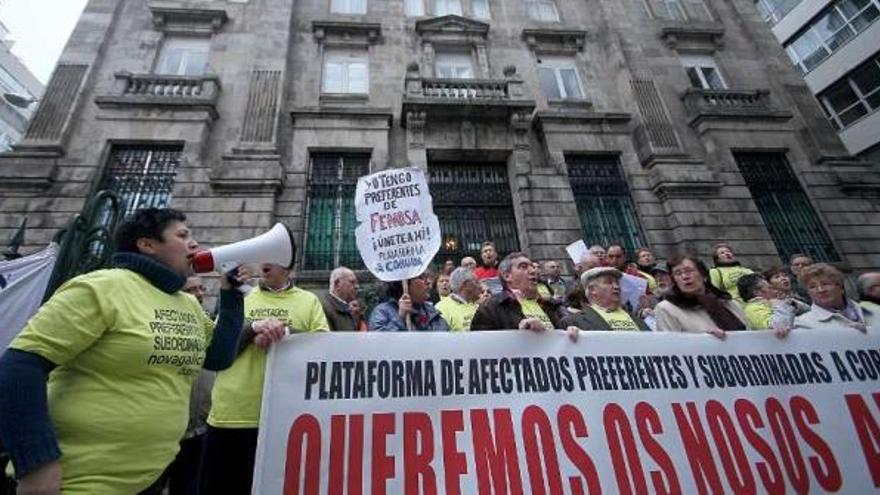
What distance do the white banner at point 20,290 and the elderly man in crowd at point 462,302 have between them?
469 cm

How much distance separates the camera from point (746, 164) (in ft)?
39.1

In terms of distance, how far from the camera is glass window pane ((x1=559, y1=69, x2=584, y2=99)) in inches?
507

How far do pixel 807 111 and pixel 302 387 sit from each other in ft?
54.8

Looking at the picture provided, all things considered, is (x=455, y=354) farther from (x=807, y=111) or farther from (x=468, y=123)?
(x=807, y=111)

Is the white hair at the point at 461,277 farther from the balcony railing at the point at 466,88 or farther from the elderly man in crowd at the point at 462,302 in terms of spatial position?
the balcony railing at the point at 466,88

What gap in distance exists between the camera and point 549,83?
12.9 m

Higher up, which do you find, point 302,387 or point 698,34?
point 698,34

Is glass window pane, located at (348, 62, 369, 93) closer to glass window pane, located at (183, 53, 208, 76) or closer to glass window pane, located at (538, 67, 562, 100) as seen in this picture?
glass window pane, located at (183, 53, 208, 76)

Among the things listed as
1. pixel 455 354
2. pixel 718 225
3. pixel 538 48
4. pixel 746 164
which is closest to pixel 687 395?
pixel 455 354

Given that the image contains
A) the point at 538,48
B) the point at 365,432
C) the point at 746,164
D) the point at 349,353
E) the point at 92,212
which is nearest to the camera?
the point at 365,432

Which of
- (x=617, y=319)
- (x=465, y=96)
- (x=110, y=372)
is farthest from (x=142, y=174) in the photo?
(x=617, y=319)

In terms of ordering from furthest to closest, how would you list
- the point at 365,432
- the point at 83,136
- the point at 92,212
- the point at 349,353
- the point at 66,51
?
the point at 66,51, the point at 83,136, the point at 92,212, the point at 349,353, the point at 365,432

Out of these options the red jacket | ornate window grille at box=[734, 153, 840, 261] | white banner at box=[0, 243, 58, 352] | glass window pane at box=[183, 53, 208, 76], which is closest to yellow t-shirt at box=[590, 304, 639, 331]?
the red jacket

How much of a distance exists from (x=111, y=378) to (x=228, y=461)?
1282 millimetres
